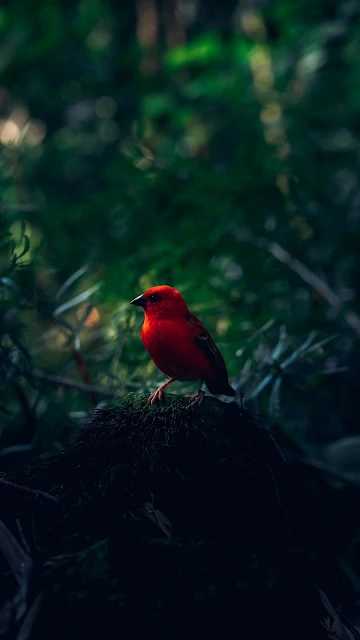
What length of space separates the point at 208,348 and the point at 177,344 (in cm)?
15

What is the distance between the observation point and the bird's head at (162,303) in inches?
87.7

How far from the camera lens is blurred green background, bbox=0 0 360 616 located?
3.16 meters

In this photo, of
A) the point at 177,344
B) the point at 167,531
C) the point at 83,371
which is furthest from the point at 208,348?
the point at 83,371

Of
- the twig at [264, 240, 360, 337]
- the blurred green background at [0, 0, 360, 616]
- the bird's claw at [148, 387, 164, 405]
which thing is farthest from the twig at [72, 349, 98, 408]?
the twig at [264, 240, 360, 337]

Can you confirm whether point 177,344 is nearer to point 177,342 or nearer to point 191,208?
point 177,342

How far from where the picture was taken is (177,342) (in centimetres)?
214

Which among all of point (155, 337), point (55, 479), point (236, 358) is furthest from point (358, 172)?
point (55, 479)

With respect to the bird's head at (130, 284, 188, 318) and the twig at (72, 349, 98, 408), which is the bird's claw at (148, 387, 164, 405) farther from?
the twig at (72, 349, 98, 408)

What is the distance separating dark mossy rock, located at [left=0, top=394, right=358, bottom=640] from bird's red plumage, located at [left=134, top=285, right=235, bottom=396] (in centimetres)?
15

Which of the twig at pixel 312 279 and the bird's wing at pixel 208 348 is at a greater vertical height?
the bird's wing at pixel 208 348

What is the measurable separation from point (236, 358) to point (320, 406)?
1686 mm

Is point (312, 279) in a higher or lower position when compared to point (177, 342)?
lower

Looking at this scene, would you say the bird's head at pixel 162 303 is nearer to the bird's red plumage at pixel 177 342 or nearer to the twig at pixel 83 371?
the bird's red plumage at pixel 177 342

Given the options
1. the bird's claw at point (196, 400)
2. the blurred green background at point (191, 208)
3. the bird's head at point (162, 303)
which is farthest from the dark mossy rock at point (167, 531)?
the blurred green background at point (191, 208)
